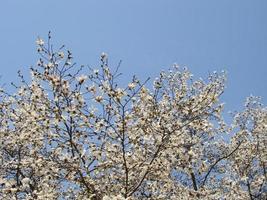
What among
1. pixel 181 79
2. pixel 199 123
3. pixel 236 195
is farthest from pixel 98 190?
pixel 181 79

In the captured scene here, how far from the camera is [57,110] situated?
10.8 metres

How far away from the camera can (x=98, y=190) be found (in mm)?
10969

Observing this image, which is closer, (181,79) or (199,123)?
(199,123)

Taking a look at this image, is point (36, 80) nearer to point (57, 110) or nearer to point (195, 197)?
point (57, 110)

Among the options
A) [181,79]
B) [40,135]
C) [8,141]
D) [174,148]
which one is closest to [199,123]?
[174,148]

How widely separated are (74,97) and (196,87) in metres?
13.0

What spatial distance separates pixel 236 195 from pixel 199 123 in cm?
848

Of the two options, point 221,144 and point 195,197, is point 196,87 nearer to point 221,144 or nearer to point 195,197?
point 221,144

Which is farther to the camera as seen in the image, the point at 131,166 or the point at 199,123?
the point at 199,123

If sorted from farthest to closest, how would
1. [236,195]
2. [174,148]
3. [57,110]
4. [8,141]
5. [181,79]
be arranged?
[181,79] → [236,195] → [8,141] → [174,148] → [57,110]

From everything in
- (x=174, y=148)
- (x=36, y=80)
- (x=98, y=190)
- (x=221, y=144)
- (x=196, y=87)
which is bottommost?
(x=98, y=190)

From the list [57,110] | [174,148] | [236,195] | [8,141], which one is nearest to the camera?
[57,110]

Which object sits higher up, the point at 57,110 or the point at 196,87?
the point at 196,87

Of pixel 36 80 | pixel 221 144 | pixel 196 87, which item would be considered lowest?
pixel 36 80
